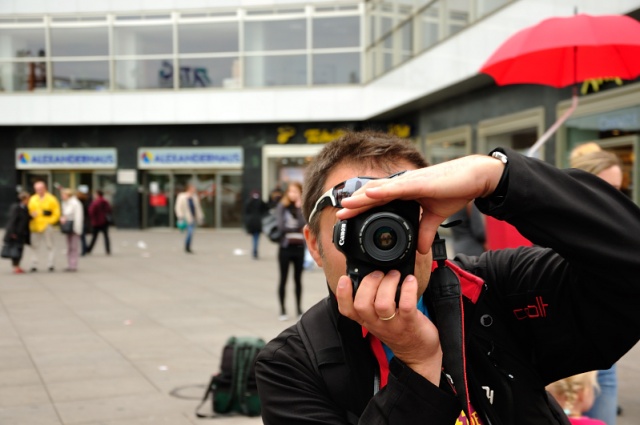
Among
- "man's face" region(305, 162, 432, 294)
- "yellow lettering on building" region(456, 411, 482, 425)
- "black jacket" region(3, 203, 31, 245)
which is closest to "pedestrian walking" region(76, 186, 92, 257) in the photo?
"black jacket" region(3, 203, 31, 245)

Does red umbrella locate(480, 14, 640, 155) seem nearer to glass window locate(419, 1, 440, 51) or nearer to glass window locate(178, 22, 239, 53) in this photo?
glass window locate(419, 1, 440, 51)

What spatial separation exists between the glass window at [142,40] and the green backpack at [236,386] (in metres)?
24.1

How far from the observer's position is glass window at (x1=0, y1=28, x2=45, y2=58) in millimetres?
28344

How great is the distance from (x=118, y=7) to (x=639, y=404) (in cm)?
2622

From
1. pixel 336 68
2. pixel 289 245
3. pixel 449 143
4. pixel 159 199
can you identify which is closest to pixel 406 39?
pixel 449 143

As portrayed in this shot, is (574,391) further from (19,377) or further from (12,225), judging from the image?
(12,225)

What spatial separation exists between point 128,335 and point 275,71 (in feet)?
65.3

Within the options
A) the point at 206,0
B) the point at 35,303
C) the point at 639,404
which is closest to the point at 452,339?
the point at 639,404

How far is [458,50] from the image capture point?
16469 millimetres

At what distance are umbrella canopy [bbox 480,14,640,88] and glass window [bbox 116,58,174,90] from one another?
76.1 feet

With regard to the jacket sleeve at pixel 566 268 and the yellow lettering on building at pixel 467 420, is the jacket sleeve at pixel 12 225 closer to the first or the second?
the jacket sleeve at pixel 566 268

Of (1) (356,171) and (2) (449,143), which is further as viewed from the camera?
(2) (449,143)

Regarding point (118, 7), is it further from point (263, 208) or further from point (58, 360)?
point (58, 360)

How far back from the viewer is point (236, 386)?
515 centimetres
